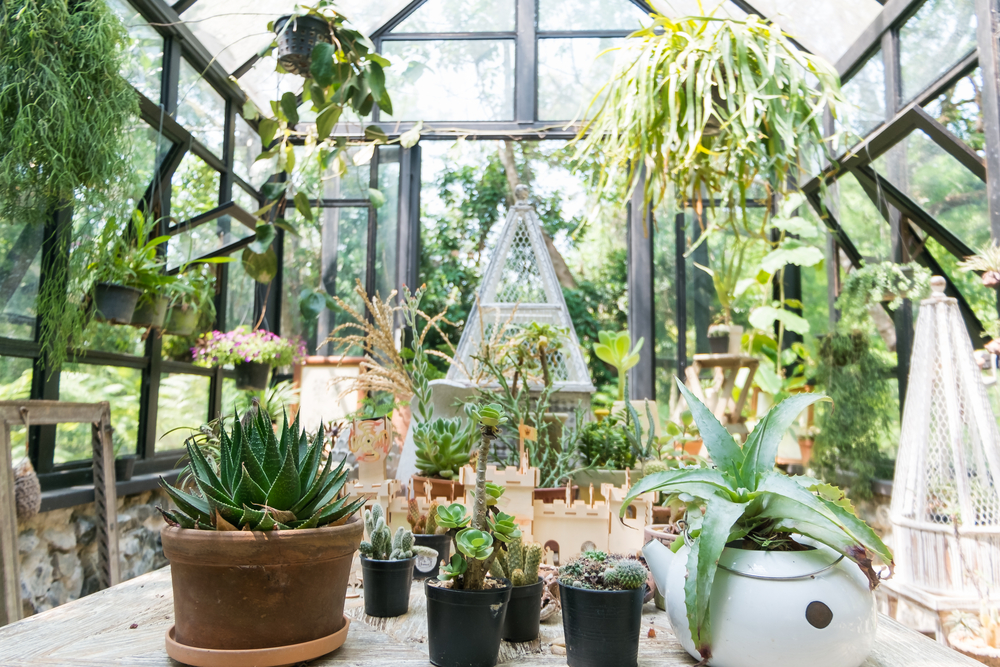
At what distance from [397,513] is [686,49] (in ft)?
5.57

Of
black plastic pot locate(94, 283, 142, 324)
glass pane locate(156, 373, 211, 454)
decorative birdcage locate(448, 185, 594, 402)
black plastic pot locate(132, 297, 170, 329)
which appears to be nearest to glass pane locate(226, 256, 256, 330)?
glass pane locate(156, 373, 211, 454)

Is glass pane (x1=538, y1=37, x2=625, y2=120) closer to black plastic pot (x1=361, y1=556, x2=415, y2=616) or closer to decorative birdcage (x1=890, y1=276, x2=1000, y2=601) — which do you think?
decorative birdcage (x1=890, y1=276, x2=1000, y2=601)

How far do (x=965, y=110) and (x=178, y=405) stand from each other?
3675 mm

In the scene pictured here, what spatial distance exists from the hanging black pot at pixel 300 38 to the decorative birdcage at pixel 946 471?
2.29m

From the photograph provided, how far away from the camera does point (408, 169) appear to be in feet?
14.3

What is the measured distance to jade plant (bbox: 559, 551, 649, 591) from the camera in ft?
2.45

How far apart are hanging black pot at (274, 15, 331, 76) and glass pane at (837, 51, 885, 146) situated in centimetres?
237

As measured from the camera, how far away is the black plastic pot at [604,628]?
730 mm

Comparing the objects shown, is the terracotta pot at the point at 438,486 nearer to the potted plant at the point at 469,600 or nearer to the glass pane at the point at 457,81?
the potted plant at the point at 469,600

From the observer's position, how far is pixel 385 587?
957 mm

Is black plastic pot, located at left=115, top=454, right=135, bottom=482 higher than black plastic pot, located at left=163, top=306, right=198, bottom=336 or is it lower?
lower

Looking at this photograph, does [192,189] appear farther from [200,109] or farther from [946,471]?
[946,471]

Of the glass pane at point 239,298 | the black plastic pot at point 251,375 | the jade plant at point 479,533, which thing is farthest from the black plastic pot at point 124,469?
the jade plant at point 479,533

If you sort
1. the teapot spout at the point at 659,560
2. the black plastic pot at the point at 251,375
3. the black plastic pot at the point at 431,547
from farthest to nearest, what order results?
1. the black plastic pot at the point at 251,375
2. the black plastic pot at the point at 431,547
3. the teapot spout at the point at 659,560
